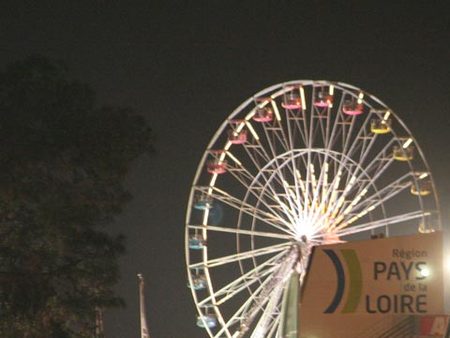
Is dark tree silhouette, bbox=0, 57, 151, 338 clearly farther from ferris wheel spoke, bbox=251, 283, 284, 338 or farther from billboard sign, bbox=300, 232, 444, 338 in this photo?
ferris wheel spoke, bbox=251, 283, 284, 338

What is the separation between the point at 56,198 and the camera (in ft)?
62.1

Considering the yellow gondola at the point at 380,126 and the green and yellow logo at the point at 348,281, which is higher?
the yellow gondola at the point at 380,126

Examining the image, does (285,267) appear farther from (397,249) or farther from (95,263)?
(397,249)

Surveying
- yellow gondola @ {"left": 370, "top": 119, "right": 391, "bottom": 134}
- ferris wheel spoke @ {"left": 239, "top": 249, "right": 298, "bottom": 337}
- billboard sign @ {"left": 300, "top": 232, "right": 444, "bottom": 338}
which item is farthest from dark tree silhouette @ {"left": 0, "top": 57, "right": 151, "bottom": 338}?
yellow gondola @ {"left": 370, "top": 119, "right": 391, "bottom": 134}

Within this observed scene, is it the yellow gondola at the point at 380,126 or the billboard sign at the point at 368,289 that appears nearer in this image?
the billboard sign at the point at 368,289

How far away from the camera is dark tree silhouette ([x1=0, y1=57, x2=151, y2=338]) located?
18781 millimetres

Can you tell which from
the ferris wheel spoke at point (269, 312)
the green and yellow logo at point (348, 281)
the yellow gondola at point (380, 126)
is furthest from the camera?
the yellow gondola at point (380, 126)

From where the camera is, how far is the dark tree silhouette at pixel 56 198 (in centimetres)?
1878

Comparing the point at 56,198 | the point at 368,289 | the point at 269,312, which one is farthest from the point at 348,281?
the point at 269,312

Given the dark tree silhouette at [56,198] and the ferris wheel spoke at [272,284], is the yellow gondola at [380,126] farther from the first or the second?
the dark tree silhouette at [56,198]

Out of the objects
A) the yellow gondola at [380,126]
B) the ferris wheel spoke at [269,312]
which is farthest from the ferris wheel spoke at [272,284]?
the yellow gondola at [380,126]

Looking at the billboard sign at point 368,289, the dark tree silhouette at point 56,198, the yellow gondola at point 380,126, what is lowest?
the billboard sign at point 368,289

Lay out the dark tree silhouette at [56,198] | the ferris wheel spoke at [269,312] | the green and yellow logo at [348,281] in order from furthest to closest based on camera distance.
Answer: the ferris wheel spoke at [269,312], the dark tree silhouette at [56,198], the green and yellow logo at [348,281]

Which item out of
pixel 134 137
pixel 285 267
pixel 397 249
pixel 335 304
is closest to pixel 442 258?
pixel 397 249
